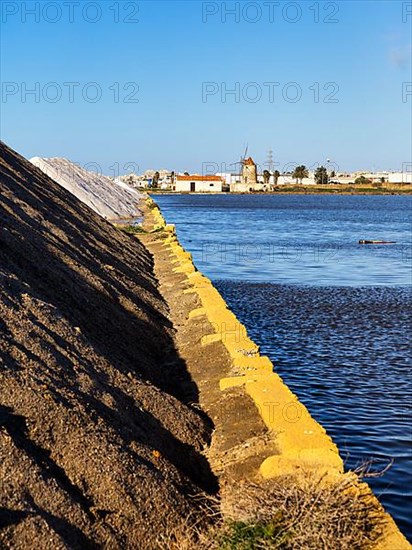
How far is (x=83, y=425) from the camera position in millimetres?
6617

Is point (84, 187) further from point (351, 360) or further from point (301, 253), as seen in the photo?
point (351, 360)

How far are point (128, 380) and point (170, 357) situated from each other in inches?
143

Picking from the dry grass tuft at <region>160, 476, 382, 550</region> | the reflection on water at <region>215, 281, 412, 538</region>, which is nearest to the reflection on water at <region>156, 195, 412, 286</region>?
the reflection on water at <region>215, 281, 412, 538</region>

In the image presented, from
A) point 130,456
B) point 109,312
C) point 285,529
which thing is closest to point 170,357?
point 109,312

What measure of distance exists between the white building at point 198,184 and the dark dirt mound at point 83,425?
16558cm

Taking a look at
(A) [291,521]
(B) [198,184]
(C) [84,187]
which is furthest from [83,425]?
(B) [198,184]

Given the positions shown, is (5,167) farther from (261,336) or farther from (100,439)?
(100,439)

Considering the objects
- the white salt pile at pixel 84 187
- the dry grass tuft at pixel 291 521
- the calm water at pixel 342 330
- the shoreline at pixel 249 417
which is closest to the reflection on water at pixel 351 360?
the calm water at pixel 342 330

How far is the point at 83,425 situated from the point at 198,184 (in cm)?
17327

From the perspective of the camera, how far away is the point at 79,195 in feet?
143

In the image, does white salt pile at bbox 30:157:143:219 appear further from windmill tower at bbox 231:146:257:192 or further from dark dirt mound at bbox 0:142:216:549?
windmill tower at bbox 231:146:257:192

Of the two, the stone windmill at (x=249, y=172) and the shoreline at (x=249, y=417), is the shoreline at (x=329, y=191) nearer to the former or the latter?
the stone windmill at (x=249, y=172)

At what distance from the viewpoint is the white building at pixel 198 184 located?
17675 centimetres

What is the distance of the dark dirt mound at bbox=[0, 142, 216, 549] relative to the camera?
564cm
